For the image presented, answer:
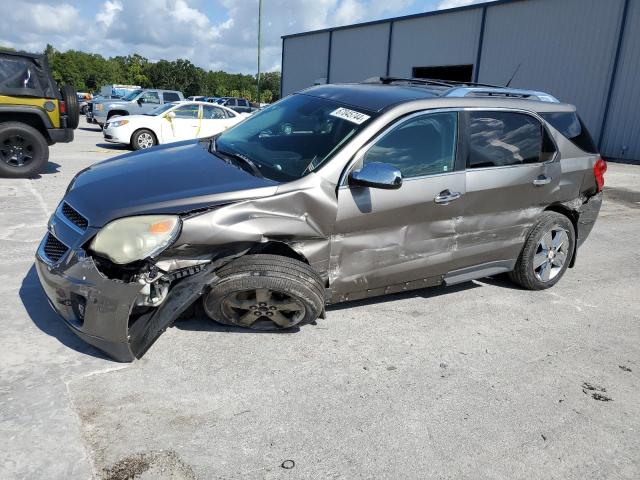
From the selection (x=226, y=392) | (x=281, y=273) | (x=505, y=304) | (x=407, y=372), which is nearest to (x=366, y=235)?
(x=281, y=273)

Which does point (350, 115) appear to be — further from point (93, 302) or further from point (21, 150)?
point (21, 150)

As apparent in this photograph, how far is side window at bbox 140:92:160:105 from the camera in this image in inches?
760

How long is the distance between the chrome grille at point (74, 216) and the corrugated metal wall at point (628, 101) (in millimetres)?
19284

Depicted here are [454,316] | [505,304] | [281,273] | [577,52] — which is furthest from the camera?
[577,52]

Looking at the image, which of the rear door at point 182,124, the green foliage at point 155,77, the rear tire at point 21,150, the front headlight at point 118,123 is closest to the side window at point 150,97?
the front headlight at point 118,123

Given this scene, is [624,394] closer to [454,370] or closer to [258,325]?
[454,370]

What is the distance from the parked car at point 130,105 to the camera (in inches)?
725

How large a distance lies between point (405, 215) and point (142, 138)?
35.2ft

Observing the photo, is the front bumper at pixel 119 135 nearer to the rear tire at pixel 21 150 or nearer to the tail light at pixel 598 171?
the rear tire at pixel 21 150

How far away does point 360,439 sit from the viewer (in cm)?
258

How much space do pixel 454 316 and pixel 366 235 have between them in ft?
3.79

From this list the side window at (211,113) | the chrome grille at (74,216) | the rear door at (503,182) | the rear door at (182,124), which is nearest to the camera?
the chrome grille at (74,216)

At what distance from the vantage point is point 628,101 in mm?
17828

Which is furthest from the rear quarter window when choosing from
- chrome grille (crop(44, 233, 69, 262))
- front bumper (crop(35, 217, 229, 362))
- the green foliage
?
the green foliage
